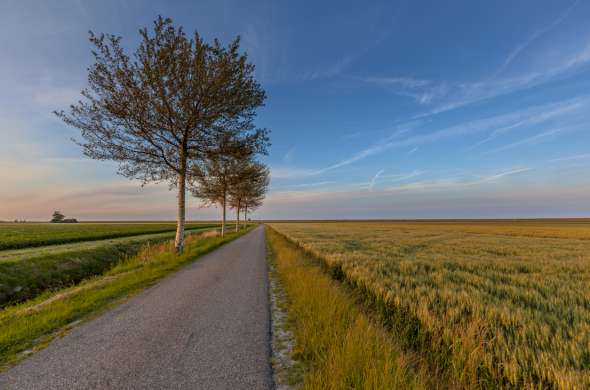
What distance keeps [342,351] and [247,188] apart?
97.5 ft

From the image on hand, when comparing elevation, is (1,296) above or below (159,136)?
below

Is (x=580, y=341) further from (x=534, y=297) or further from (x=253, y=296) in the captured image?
Result: (x=253, y=296)

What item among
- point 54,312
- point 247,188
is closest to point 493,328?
point 54,312

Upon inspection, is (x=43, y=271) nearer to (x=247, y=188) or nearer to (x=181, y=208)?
(x=181, y=208)

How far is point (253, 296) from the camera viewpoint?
6.42 metres

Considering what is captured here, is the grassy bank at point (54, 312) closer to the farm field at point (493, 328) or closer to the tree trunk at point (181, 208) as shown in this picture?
the tree trunk at point (181, 208)

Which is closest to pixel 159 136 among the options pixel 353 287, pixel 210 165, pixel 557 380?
pixel 210 165

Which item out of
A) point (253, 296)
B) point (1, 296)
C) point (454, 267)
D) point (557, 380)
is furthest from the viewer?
point (454, 267)

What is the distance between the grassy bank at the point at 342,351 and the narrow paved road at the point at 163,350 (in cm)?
62

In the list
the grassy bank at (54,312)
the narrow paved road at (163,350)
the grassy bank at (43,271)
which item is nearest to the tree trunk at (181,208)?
the grassy bank at (43,271)

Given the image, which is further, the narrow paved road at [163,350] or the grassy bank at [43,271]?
the grassy bank at [43,271]

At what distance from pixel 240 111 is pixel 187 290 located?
10722 millimetres

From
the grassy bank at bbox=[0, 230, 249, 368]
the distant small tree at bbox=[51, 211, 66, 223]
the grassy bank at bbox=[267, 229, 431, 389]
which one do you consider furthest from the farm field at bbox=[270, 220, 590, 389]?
the distant small tree at bbox=[51, 211, 66, 223]

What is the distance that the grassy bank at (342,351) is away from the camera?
2568mm
